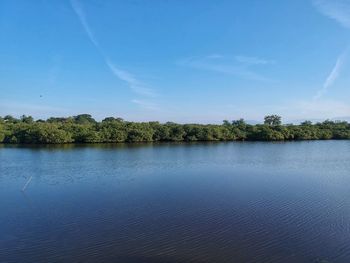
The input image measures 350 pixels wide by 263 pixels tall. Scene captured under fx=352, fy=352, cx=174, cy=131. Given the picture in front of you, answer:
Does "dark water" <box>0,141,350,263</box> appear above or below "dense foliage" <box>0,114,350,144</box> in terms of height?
below

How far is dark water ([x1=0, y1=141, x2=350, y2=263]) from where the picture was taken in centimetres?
965

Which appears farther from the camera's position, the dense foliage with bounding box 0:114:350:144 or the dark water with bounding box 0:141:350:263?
the dense foliage with bounding box 0:114:350:144

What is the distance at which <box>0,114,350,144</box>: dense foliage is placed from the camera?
59.1 metres

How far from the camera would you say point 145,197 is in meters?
16.4

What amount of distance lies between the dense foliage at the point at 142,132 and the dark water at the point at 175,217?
1462 inches

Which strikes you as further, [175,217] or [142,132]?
[142,132]

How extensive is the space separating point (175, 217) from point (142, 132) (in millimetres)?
52135

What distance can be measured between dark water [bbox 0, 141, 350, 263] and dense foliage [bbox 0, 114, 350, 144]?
122 feet

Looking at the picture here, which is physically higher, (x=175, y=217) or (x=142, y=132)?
(x=142, y=132)

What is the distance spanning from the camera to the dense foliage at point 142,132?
194ft

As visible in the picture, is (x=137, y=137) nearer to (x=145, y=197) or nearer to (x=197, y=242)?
(x=145, y=197)

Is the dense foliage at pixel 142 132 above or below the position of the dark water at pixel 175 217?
above

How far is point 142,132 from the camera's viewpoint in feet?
212

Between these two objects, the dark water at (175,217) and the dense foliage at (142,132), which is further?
the dense foliage at (142,132)
